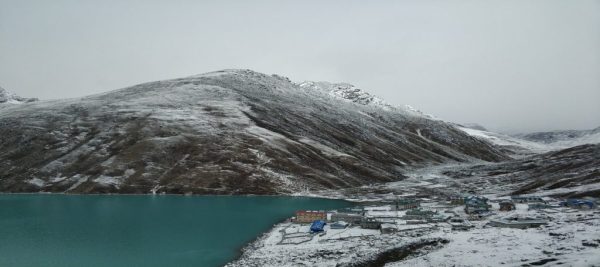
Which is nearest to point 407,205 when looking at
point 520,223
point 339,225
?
point 339,225

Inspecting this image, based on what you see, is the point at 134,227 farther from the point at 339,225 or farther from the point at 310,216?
the point at 339,225

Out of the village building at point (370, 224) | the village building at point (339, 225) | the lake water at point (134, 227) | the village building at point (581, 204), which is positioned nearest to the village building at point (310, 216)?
the lake water at point (134, 227)

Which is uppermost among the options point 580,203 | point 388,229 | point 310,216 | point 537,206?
point 580,203

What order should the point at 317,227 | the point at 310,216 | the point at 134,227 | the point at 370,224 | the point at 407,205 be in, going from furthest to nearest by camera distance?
the point at 407,205
the point at 310,216
the point at 134,227
the point at 317,227
the point at 370,224

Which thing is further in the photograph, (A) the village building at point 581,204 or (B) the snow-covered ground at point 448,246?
(A) the village building at point 581,204

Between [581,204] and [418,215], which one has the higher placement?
[581,204]

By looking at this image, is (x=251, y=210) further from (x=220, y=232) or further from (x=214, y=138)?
(x=214, y=138)

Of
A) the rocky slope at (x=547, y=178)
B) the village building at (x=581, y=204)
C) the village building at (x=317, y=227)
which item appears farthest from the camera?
the rocky slope at (x=547, y=178)

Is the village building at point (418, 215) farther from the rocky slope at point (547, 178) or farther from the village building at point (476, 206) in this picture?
the rocky slope at point (547, 178)

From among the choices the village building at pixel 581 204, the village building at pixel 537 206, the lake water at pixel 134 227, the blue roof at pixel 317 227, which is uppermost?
the village building at pixel 581 204
